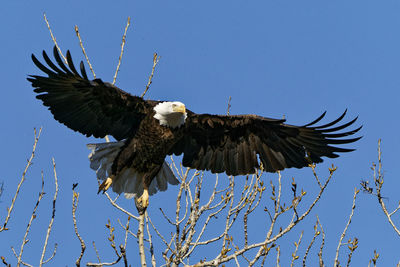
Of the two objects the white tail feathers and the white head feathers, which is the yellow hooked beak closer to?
the white head feathers

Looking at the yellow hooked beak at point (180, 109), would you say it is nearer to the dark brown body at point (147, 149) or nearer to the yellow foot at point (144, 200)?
the dark brown body at point (147, 149)

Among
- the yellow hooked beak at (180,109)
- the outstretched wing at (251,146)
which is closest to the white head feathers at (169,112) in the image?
the yellow hooked beak at (180,109)

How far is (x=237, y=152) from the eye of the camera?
7195 mm

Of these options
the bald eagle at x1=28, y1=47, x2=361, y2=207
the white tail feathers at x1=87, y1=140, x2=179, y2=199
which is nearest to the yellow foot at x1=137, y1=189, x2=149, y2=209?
the bald eagle at x1=28, y1=47, x2=361, y2=207

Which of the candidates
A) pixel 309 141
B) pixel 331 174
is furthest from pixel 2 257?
pixel 309 141

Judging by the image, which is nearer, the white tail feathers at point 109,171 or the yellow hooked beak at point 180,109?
the yellow hooked beak at point 180,109

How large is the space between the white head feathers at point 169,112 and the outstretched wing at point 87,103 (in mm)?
236

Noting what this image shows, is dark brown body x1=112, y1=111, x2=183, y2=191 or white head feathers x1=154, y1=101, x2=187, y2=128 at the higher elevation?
white head feathers x1=154, y1=101, x2=187, y2=128

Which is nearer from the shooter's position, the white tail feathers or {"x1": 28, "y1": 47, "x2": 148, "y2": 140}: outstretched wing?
{"x1": 28, "y1": 47, "x2": 148, "y2": 140}: outstretched wing

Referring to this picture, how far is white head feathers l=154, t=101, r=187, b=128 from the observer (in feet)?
20.3

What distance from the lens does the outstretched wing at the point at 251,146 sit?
7.00 metres

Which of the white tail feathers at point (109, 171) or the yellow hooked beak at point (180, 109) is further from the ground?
the yellow hooked beak at point (180, 109)

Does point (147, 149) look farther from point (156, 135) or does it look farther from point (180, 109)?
point (180, 109)

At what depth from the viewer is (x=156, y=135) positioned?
20.7 ft
